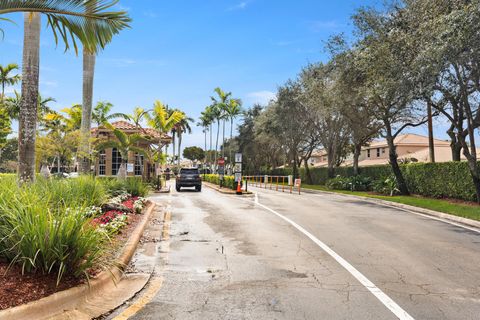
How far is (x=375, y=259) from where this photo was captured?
763cm

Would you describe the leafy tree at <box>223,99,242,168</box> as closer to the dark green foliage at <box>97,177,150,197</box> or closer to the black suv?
the black suv

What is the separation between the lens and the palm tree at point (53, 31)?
264 inches

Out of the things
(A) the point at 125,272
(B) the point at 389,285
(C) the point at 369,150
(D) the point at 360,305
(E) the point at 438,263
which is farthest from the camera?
(C) the point at 369,150

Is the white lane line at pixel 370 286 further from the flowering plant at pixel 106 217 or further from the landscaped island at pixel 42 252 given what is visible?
the flowering plant at pixel 106 217

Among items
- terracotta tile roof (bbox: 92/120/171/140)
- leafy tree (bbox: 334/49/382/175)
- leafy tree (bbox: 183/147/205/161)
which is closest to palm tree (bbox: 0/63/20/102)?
terracotta tile roof (bbox: 92/120/171/140)

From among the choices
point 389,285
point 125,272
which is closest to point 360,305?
point 389,285

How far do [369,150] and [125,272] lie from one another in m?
59.4

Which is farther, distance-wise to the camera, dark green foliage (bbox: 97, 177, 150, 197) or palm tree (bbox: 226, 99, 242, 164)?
palm tree (bbox: 226, 99, 242, 164)

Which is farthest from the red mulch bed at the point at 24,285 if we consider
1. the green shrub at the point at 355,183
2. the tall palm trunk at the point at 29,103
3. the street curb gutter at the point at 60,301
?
the green shrub at the point at 355,183

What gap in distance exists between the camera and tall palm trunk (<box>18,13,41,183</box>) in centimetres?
1029

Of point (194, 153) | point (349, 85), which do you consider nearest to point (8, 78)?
point (349, 85)

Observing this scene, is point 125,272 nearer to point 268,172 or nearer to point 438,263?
Answer: point 438,263

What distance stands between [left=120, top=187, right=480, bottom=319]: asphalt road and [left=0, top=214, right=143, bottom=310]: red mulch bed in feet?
3.18

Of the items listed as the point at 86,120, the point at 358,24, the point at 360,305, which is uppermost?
the point at 358,24
